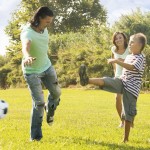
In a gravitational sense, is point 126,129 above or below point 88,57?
above

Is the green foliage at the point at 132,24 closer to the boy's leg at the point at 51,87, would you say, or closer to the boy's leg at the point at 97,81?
the boy's leg at the point at 51,87

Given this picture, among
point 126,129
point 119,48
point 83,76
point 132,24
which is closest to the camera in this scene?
point 83,76

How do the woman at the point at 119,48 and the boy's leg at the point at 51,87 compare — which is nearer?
the boy's leg at the point at 51,87

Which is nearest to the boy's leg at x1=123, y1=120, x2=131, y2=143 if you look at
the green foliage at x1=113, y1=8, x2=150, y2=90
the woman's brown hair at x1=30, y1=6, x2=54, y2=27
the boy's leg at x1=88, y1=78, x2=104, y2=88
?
the boy's leg at x1=88, y1=78, x2=104, y2=88

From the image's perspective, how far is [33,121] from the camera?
22.3 feet

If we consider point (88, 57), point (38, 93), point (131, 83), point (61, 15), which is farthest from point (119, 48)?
point (61, 15)

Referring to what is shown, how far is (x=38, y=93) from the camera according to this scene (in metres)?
6.59

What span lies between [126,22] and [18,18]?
18546 millimetres

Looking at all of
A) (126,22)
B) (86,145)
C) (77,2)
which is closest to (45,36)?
(86,145)

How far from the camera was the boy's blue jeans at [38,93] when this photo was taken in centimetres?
659

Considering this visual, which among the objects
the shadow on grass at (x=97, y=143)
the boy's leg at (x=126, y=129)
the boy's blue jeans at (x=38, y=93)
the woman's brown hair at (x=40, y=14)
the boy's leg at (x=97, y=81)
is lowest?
the shadow on grass at (x=97, y=143)

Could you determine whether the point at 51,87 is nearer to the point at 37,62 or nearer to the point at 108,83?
the point at 37,62

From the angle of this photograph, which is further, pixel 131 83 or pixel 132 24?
pixel 132 24

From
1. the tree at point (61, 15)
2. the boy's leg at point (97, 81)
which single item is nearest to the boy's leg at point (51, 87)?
the boy's leg at point (97, 81)
